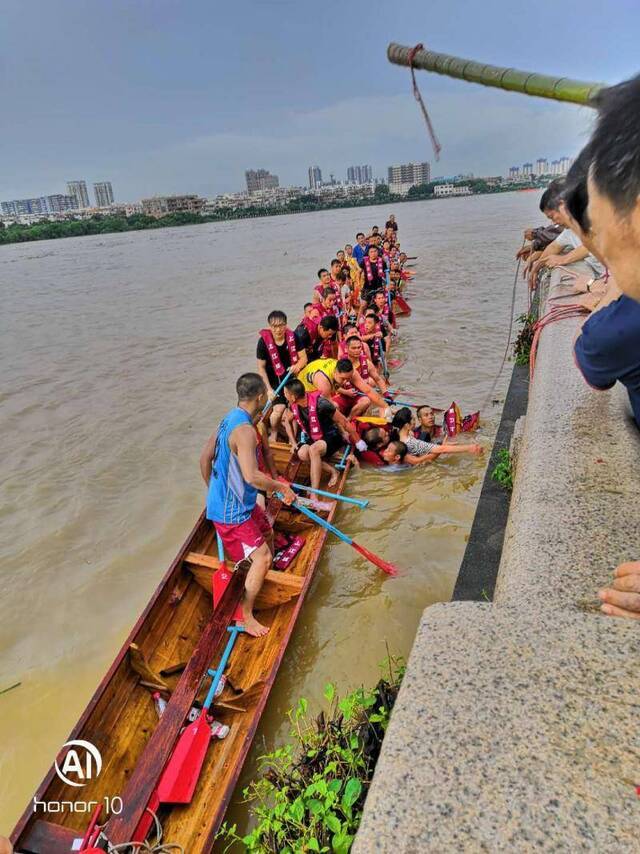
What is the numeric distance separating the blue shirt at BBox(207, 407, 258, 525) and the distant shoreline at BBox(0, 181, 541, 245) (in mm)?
85109

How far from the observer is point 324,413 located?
6.09 metres

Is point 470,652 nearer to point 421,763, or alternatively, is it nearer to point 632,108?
point 421,763

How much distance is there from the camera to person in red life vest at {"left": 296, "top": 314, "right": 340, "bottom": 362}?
7.50m

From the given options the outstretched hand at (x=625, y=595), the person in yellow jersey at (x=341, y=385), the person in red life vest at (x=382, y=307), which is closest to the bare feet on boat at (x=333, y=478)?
the person in yellow jersey at (x=341, y=385)

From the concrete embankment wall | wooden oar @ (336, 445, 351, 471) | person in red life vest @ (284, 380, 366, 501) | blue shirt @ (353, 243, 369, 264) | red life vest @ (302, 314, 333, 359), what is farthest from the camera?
blue shirt @ (353, 243, 369, 264)

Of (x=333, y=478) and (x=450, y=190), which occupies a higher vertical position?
(x=450, y=190)

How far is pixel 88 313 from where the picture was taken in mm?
20078

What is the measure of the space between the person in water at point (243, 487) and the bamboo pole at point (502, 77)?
93.9 inches

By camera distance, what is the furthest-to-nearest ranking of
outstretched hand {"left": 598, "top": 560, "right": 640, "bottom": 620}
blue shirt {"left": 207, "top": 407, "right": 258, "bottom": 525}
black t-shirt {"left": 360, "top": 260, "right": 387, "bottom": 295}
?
black t-shirt {"left": 360, "top": 260, "right": 387, "bottom": 295} → blue shirt {"left": 207, "top": 407, "right": 258, "bottom": 525} → outstretched hand {"left": 598, "top": 560, "right": 640, "bottom": 620}

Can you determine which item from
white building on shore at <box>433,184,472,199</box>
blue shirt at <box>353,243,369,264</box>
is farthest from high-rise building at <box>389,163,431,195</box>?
blue shirt at <box>353,243,369,264</box>

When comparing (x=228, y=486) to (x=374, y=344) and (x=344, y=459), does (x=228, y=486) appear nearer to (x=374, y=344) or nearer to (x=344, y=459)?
(x=344, y=459)

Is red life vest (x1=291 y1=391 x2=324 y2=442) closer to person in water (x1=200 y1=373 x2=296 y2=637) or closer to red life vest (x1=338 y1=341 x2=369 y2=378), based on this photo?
red life vest (x1=338 y1=341 x2=369 y2=378)

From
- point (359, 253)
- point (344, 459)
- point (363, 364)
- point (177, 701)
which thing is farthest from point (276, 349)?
point (359, 253)

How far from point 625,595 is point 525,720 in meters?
0.50
